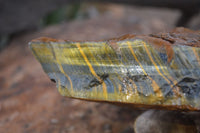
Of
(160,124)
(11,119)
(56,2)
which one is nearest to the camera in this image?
(160,124)

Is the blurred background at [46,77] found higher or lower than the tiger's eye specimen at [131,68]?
lower

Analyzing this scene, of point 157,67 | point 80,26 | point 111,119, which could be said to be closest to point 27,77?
point 111,119

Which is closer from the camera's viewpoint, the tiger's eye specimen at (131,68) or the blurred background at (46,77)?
the tiger's eye specimen at (131,68)

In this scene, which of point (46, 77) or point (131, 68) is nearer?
point (131, 68)

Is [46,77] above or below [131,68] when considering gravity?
below

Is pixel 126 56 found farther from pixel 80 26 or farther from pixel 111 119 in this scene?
pixel 80 26
